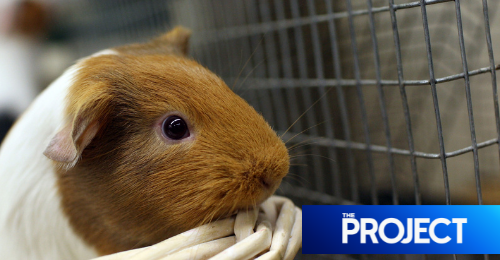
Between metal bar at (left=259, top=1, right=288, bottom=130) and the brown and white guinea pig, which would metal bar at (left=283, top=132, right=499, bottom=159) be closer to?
metal bar at (left=259, top=1, right=288, bottom=130)

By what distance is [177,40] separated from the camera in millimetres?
883

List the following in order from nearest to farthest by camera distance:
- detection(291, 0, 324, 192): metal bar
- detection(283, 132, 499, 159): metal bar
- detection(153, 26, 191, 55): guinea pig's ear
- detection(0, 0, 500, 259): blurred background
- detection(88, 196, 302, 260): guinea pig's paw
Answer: detection(88, 196, 302, 260): guinea pig's paw < detection(283, 132, 499, 159): metal bar < detection(153, 26, 191, 55): guinea pig's ear < detection(291, 0, 324, 192): metal bar < detection(0, 0, 500, 259): blurred background

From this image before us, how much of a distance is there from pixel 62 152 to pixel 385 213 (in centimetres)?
51

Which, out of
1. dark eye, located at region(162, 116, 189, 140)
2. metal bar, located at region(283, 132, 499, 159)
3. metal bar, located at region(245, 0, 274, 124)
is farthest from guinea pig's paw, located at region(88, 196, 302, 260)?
metal bar, located at region(245, 0, 274, 124)

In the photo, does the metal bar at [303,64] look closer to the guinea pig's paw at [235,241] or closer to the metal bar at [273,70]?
the metal bar at [273,70]

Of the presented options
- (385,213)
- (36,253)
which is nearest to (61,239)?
(36,253)

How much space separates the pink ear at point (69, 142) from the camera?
54cm

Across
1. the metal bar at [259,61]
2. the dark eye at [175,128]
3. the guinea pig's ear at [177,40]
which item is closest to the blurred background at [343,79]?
the metal bar at [259,61]

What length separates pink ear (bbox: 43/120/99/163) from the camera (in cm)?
54

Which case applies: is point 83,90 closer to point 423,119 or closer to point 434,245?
point 434,245

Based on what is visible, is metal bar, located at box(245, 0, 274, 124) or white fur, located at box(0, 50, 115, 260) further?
metal bar, located at box(245, 0, 274, 124)

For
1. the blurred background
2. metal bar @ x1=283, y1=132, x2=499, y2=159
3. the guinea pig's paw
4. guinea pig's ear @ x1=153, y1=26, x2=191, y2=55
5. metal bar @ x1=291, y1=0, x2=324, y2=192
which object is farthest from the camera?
the blurred background

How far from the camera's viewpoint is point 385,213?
642 mm

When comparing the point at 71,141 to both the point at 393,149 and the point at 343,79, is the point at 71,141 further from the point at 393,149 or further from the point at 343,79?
the point at 343,79
